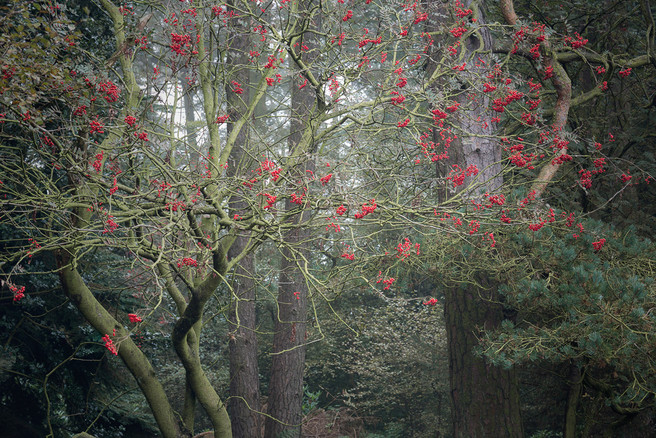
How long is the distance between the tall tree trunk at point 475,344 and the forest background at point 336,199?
1.0 inches

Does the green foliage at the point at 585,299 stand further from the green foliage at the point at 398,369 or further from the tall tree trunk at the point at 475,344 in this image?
the green foliage at the point at 398,369

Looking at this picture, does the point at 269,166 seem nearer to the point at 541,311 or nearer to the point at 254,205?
the point at 254,205

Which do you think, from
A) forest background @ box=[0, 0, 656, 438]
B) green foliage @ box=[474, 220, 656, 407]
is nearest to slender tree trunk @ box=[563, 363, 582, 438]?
forest background @ box=[0, 0, 656, 438]

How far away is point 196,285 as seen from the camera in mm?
5156

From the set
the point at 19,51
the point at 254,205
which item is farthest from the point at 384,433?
the point at 19,51

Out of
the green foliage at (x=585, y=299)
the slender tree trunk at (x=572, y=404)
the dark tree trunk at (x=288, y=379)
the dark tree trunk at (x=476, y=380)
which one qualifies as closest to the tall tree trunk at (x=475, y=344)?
the dark tree trunk at (x=476, y=380)

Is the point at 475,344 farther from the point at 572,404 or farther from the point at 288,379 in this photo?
the point at 288,379

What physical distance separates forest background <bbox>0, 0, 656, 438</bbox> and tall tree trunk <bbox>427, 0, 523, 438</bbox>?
25 millimetres

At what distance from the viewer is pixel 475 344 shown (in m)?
6.11

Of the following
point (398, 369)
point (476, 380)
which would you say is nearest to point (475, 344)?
point (476, 380)

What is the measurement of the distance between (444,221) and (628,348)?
176 cm

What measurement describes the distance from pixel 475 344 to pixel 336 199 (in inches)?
110

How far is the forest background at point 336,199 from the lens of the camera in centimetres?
431

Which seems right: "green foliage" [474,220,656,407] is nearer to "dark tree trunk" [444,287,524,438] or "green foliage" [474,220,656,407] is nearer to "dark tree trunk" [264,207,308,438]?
"dark tree trunk" [444,287,524,438]
